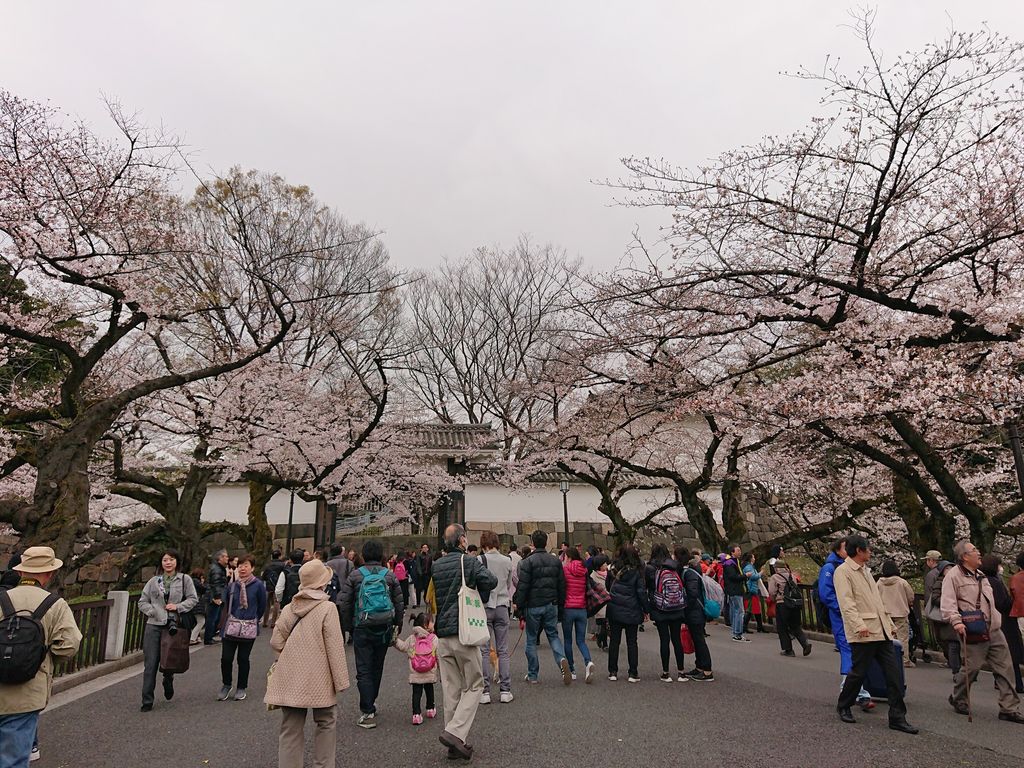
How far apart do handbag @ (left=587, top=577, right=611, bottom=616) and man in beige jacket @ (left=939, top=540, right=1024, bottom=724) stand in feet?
12.2

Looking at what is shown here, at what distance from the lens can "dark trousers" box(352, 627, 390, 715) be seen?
5707 millimetres

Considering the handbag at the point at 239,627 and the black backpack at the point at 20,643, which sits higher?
the black backpack at the point at 20,643

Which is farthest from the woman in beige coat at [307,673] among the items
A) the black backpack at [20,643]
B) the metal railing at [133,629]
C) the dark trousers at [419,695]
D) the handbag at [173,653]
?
the metal railing at [133,629]

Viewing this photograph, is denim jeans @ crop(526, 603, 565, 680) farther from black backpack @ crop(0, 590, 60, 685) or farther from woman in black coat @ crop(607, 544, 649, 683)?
black backpack @ crop(0, 590, 60, 685)

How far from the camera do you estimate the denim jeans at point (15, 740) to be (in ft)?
11.9

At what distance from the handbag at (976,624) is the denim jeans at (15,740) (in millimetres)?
7523

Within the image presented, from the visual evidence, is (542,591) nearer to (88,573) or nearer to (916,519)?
(916,519)

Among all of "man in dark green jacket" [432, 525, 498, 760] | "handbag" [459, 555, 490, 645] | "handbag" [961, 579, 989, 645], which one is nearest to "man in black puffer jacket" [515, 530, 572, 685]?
"man in dark green jacket" [432, 525, 498, 760]

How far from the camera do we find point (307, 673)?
402 cm

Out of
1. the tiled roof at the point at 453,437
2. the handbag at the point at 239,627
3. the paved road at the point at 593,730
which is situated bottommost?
the paved road at the point at 593,730

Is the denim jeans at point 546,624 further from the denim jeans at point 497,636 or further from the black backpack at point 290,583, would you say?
the black backpack at point 290,583

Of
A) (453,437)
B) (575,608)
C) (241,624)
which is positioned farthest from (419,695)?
(453,437)

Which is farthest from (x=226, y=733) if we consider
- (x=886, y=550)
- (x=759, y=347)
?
(x=886, y=550)

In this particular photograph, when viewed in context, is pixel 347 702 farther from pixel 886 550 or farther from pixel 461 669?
pixel 886 550
